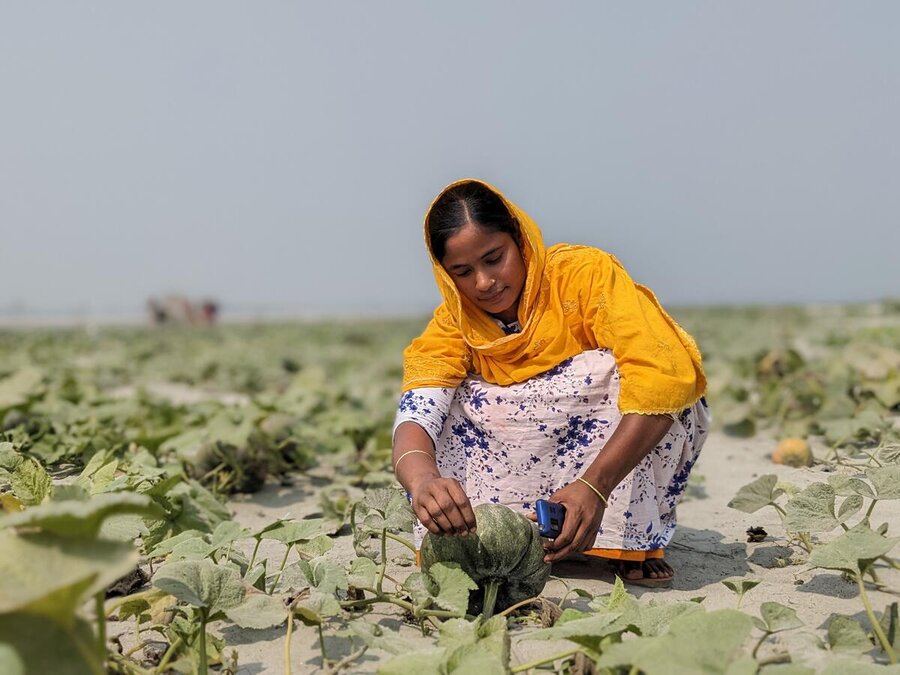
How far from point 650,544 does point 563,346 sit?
631 millimetres

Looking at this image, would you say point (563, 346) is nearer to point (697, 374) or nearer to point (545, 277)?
point (545, 277)

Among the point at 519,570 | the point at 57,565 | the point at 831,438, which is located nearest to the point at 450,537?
the point at 519,570

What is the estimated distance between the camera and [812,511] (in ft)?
7.08

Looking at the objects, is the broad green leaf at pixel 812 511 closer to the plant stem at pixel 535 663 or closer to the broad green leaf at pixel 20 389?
the plant stem at pixel 535 663

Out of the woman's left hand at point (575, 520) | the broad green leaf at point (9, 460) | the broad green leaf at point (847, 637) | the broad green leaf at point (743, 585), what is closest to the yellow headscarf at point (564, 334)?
the woman's left hand at point (575, 520)

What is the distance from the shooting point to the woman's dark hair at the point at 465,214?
8.38 ft

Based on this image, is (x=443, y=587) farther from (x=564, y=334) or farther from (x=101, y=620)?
(x=564, y=334)

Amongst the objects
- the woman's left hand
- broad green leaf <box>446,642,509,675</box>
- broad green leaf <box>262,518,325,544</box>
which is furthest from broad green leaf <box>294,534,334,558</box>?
broad green leaf <box>446,642,509,675</box>

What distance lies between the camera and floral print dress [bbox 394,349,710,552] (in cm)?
249

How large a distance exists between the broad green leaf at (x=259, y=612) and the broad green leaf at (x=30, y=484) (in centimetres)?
64

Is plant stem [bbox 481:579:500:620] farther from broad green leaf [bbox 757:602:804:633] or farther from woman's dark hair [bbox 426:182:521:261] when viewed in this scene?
woman's dark hair [bbox 426:182:521:261]

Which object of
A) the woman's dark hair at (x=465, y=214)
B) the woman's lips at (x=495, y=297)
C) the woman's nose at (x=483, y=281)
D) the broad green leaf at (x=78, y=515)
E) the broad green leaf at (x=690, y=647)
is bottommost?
the broad green leaf at (x=690, y=647)

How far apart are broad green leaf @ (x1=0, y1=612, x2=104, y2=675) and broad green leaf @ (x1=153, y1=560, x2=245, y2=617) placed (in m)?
0.49

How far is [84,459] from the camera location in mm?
3455
